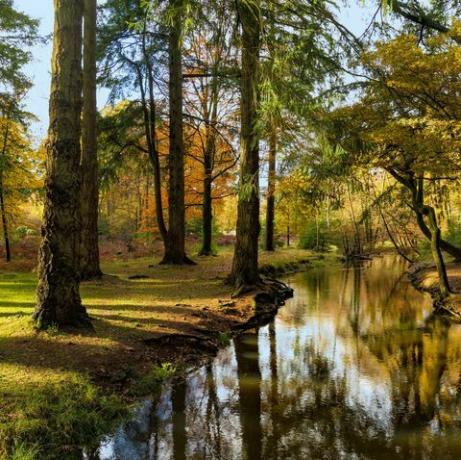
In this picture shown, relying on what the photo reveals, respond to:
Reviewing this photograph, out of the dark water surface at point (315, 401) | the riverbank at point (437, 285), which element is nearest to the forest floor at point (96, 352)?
the dark water surface at point (315, 401)

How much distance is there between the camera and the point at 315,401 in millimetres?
6355

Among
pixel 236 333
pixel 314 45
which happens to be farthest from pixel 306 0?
pixel 236 333

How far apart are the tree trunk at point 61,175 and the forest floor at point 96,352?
60cm

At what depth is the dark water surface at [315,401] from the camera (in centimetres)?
497

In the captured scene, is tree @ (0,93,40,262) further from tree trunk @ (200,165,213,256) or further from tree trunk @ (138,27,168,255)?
tree trunk @ (200,165,213,256)

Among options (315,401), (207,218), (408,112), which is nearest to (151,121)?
(207,218)

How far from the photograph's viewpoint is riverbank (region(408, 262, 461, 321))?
12.6 meters

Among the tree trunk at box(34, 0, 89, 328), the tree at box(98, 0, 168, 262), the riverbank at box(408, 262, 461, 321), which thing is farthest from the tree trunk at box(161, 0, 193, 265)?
the tree trunk at box(34, 0, 89, 328)

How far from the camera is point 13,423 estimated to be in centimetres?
445

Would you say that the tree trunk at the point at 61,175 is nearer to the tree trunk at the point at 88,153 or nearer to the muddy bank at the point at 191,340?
the muddy bank at the point at 191,340

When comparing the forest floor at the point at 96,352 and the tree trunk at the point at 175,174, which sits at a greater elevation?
the tree trunk at the point at 175,174

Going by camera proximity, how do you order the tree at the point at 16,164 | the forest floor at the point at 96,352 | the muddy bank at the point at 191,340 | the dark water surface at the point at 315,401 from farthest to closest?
the tree at the point at 16,164 < the muddy bank at the point at 191,340 < the dark water surface at the point at 315,401 < the forest floor at the point at 96,352

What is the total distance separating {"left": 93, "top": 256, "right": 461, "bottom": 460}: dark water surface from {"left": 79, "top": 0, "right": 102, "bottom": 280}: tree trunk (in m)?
5.58

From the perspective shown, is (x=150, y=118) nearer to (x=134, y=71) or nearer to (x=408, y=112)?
(x=134, y=71)
